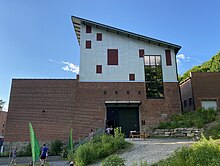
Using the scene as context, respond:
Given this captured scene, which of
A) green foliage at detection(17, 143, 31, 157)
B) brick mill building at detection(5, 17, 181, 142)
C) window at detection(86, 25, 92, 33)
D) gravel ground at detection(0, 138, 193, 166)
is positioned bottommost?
green foliage at detection(17, 143, 31, 157)

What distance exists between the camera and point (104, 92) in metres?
23.1

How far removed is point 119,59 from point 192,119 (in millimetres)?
9569

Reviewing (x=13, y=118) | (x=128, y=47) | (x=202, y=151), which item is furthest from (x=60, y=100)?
(x=202, y=151)

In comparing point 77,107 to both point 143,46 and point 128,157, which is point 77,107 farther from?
point 128,157

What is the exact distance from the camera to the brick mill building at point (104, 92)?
2202 centimetres

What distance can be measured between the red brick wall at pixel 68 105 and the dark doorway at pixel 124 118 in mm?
678

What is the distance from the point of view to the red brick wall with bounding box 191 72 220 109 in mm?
23391

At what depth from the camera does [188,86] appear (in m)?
25.3

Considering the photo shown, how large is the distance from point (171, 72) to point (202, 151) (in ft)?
56.8

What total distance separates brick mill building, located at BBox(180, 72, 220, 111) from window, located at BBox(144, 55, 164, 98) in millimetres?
3418

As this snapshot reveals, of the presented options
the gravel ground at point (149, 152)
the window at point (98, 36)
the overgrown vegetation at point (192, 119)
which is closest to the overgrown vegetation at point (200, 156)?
the gravel ground at point (149, 152)

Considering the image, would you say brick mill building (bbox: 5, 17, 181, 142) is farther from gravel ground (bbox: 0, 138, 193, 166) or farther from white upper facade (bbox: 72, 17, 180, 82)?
gravel ground (bbox: 0, 138, 193, 166)

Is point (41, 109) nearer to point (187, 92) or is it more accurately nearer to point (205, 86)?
point (187, 92)

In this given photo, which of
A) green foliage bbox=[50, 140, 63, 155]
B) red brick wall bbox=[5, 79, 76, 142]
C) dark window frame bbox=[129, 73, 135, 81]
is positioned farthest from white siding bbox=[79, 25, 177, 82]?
green foliage bbox=[50, 140, 63, 155]
